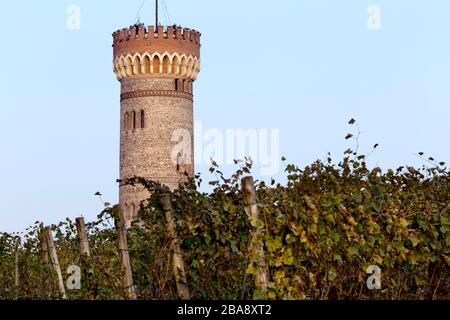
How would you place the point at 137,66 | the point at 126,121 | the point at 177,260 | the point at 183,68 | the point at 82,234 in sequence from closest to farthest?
the point at 177,260
the point at 82,234
the point at 126,121
the point at 137,66
the point at 183,68

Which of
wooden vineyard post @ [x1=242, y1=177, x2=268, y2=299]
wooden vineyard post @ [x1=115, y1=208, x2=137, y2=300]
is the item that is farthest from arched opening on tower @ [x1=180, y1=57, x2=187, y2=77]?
wooden vineyard post @ [x1=242, y1=177, x2=268, y2=299]

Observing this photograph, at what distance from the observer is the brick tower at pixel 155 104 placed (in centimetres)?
4075

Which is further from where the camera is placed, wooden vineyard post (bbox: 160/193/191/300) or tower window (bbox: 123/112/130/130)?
tower window (bbox: 123/112/130/130)

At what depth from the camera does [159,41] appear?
42.5 m

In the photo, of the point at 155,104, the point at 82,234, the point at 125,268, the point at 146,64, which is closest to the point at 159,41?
the point at 146,64

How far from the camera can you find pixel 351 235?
838cm

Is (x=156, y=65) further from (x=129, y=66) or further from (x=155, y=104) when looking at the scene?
(x=155, y=104)

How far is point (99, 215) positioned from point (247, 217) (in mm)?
2885

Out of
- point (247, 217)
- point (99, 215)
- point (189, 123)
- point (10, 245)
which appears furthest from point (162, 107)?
point (247, 217)

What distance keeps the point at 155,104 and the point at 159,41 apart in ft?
9.79

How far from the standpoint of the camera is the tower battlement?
42303mm

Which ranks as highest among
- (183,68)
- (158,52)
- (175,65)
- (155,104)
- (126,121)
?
(158,52)

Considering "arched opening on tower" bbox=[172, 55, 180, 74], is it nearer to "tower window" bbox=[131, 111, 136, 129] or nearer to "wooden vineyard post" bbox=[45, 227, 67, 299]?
"tower window" bbox=[131, 111, 136, 129]

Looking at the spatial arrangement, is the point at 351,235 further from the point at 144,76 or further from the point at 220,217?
the point at 144,76
